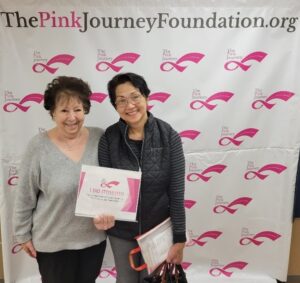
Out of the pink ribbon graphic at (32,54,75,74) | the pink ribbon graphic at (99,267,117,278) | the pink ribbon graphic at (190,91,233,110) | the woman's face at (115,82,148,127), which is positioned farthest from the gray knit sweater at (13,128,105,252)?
the pink ribbon graphic at (99,267,117,278)

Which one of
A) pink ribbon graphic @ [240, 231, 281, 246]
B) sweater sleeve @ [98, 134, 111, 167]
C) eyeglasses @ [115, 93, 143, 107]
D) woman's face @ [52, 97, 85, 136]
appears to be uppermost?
eyeglasses @ [115, 93, 143, 107]

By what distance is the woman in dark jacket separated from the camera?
58.2 inches

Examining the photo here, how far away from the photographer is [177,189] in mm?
1563

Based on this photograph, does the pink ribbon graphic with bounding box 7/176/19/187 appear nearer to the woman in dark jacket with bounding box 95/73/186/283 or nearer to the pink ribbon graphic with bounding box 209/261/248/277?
the woman in dark jacket with bounding box 95/73/186/283

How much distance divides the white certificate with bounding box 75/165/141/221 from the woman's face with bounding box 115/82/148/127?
237mm

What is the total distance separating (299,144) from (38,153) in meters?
1.56

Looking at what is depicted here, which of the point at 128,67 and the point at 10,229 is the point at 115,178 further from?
the point at 10,229

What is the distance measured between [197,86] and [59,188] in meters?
1.02

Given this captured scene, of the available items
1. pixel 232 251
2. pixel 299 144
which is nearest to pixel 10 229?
pixel 232 251

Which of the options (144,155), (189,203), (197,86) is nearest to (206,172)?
(189,203)

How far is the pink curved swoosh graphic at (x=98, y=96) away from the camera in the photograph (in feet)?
6.52

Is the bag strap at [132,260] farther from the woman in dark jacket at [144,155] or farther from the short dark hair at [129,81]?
the short dark hair at [129,81]

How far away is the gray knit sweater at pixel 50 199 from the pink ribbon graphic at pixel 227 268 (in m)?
1.10

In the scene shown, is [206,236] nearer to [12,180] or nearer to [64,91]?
[12,180]
